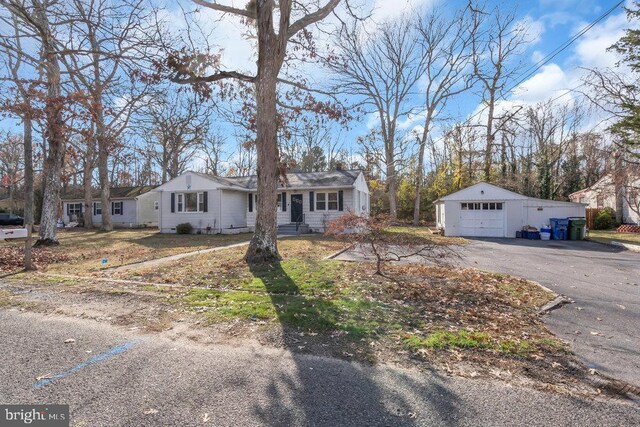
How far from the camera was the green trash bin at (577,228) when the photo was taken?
18158mm

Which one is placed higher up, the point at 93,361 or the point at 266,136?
the point at 266,136

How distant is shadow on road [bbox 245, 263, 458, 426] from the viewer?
2559 mm

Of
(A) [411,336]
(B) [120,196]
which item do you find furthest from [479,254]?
(B) [120,196]

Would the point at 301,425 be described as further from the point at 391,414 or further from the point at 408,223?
the point at 408,223

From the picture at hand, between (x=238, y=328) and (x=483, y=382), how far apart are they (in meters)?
2.82

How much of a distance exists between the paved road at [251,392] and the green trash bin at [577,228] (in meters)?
18.8

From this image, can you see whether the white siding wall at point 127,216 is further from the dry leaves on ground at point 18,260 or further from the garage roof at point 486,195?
the garage roof at point 486,195

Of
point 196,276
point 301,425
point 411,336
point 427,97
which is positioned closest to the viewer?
point 301,425

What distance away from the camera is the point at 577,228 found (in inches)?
717

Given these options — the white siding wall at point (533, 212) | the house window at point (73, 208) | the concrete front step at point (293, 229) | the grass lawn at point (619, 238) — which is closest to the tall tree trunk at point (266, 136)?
the concrete front step at point (293, 229)

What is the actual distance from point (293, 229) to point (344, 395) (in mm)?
18087

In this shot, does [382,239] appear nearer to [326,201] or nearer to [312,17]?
[312,17]

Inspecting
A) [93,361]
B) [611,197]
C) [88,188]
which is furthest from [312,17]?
[611,197]

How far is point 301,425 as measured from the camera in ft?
8.06
